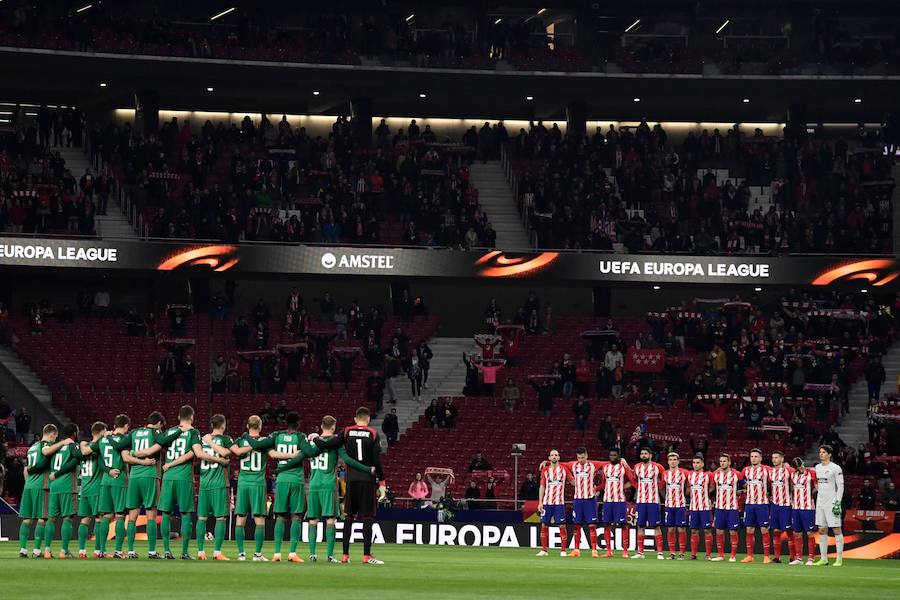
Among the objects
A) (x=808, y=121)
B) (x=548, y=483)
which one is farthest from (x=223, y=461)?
(x=808, y=121)

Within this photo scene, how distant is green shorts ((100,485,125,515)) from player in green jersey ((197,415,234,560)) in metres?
1.50

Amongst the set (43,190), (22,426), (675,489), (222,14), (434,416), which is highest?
A: (222,14)

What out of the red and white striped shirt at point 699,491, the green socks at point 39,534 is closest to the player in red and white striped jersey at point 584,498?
the red and white striped shirt at point 699,491

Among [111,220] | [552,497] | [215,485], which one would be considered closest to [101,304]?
[111,220]

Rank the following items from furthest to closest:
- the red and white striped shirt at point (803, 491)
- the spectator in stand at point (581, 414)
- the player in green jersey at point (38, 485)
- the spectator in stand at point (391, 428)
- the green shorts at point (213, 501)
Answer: the spectator in stand at point (581, 414), the spectator in stand at point (391, 428), the red and white striped shirt at point (803, 491), the player in green jersey at point (38, 485), the green shorts at point (213, 501)

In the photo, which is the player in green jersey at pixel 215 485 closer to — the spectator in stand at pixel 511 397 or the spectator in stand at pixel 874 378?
the spectator in stand at pixel 511 397

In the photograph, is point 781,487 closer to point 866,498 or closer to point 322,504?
point 866,498

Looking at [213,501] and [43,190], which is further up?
[43,190]

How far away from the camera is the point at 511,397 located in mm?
45000

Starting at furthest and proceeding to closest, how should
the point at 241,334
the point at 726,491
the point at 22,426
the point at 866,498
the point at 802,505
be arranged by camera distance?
1. the point at 241,334
2. the point at 22,426
3. the point at 866,498
4. the point at 726,491
5. the point at 802,505

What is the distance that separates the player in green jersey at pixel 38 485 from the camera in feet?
73.6

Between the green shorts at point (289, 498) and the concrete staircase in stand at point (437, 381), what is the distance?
22546mm

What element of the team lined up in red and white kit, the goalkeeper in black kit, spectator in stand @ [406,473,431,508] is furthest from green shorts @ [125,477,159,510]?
spectator in stand @ [406,473,431,508]

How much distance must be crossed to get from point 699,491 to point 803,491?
1932 millimetres
